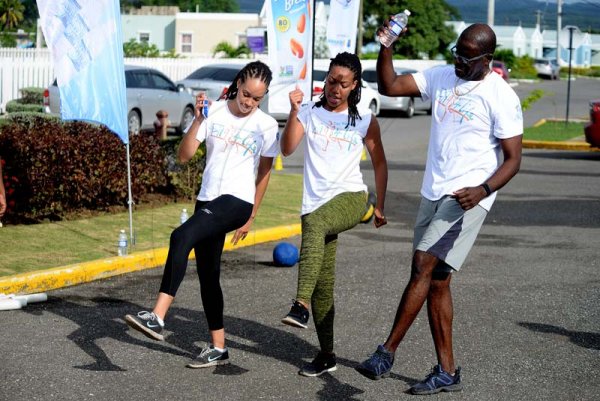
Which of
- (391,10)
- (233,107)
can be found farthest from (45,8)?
(391,10)

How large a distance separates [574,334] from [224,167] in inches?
111

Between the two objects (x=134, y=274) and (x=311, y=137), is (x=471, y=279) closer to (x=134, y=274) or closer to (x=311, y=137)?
(x=134, y=274)

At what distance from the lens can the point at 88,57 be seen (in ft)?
33.2

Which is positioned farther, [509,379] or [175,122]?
[175,122]

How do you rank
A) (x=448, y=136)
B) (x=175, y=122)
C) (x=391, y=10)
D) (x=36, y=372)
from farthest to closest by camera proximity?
(x=391, y=10) < (x=175, y=122) < (x=36, y=372) < (x=448, y=136)

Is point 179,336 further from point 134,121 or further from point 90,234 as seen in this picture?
point 134,121

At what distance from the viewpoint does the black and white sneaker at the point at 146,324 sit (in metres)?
6.31

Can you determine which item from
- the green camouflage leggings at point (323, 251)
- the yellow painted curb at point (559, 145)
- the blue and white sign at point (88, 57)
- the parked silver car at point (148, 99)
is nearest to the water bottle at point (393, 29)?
the green camouflage leggings at point (323, 251)

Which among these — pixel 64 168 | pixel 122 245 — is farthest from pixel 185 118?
pixel 122 245

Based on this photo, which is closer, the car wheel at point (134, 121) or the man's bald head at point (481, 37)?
the man's bald head at point (481, 37)

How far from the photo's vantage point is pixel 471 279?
9.88m

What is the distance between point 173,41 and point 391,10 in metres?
14.2

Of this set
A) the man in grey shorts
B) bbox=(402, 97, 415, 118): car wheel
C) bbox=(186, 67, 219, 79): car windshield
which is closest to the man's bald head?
the man in grey shorts

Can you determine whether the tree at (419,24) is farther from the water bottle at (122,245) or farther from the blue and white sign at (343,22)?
the water bottle at (122,245)
